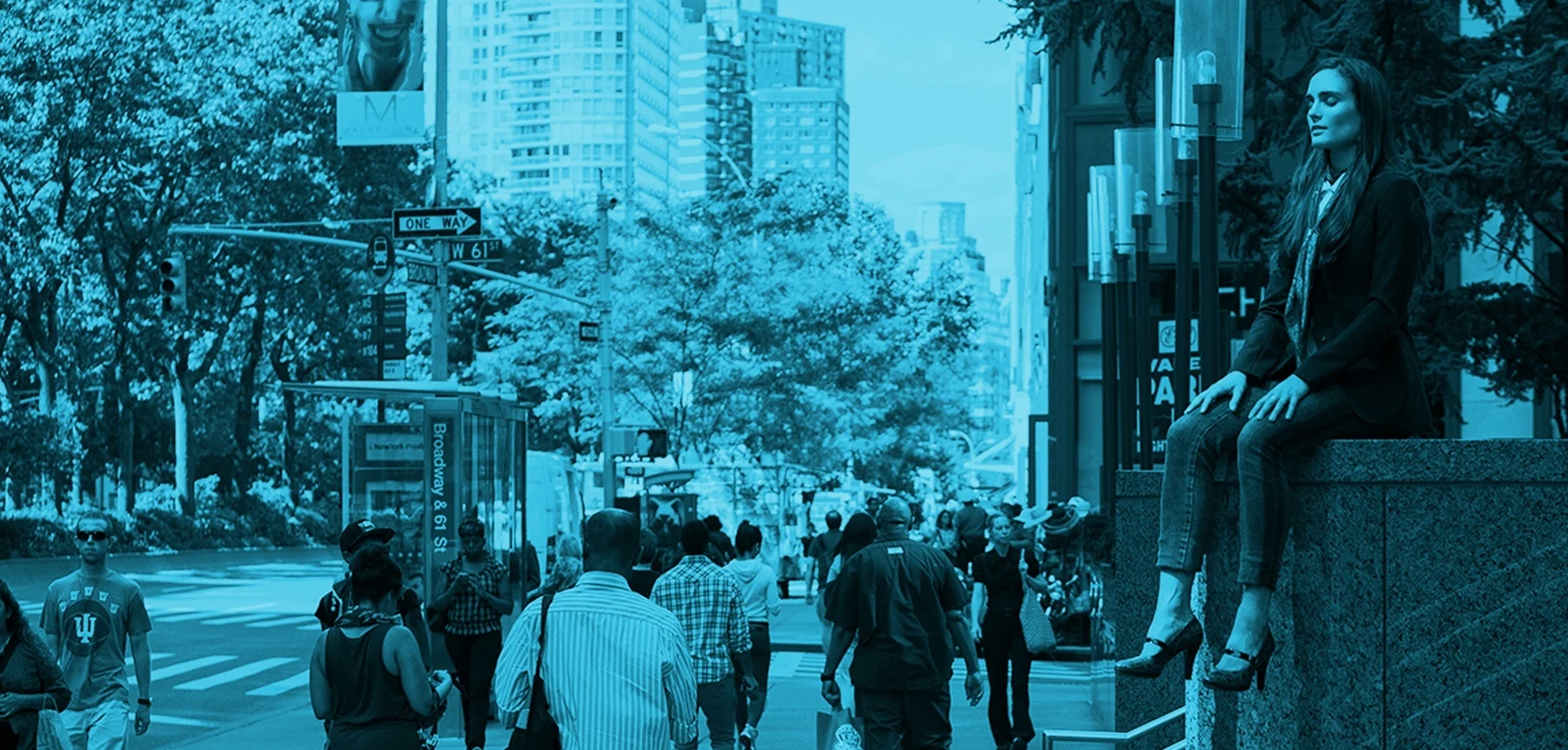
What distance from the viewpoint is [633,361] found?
163 ft

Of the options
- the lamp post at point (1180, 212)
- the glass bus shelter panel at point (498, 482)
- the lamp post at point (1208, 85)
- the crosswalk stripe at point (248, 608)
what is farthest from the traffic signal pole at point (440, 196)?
the lamp post at point (1208, 85)

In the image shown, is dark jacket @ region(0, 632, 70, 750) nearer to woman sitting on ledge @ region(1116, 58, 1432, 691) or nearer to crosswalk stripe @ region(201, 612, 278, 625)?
woman sitting on ledge @ region(1116, 58, 1432, 691)

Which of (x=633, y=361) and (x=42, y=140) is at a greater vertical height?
(x=42, y=140)

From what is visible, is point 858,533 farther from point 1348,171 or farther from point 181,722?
point 181,722

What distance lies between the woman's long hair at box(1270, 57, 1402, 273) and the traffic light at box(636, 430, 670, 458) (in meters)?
29.9

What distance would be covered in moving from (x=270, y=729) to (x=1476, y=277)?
1815 centimetres

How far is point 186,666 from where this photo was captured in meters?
24.0

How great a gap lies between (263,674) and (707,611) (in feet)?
41.3

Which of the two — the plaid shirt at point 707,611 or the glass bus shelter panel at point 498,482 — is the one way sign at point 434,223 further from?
the plaid shirt at point 707,611

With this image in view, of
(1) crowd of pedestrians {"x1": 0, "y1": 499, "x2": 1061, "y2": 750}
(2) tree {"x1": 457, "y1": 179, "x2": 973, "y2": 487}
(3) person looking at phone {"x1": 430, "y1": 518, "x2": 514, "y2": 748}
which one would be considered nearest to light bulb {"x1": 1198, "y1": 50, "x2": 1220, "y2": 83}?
(1) crowd of pedestrians {"x1": 0, "y1": 499, "x2": 1061, "y2": 750}

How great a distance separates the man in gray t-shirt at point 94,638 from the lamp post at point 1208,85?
5.70m

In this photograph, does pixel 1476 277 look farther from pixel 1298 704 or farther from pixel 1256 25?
pixel 1298 704

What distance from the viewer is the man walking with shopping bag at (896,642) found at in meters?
11.4

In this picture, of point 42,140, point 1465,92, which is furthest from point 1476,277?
point 42,140
